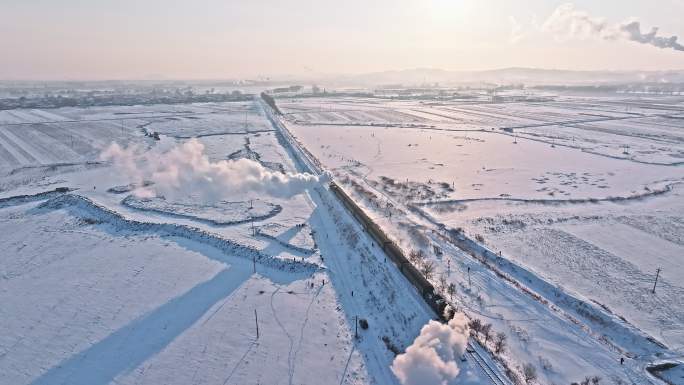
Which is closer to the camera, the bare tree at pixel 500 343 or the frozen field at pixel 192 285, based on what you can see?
the frozen field at pixel 192 285

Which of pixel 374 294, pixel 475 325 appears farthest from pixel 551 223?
pixel 374 294

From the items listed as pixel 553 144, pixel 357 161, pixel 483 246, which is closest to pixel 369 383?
pixel 483 246

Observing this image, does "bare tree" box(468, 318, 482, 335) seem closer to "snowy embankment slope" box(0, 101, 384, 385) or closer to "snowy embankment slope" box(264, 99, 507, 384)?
"snowy embankment slope" box(264, 99, 507, 384)

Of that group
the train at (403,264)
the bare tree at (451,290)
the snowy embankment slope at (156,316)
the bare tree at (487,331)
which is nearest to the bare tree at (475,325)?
the bare tree at (487,331)

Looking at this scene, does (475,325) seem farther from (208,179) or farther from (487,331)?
(208,179)

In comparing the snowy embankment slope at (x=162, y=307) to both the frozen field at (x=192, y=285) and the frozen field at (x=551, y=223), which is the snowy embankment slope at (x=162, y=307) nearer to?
the frozen field at (x=192, y=285)

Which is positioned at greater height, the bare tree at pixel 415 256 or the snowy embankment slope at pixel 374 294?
the bare tree at pixel 415 256
